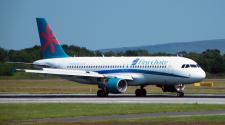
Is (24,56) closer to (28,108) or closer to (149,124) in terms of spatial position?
(28,108)

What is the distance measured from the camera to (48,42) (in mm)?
77188

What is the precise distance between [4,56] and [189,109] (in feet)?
389

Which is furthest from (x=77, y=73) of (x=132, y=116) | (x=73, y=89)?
(x=132, y=116)

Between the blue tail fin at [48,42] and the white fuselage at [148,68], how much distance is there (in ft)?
10.5

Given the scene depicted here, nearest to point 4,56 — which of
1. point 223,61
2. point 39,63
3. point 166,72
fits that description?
point 223,61

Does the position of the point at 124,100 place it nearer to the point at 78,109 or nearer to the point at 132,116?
the point at 78,109

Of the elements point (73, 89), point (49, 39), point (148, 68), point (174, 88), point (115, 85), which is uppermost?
point (49, 39)

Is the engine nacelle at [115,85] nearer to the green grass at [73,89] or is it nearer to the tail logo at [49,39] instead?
the tail logo at [49,39]

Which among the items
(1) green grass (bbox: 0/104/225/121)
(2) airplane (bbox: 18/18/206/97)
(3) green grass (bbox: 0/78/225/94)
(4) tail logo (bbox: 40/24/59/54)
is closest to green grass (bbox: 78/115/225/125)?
(1) green grass (bbox: 0/104/225/121)

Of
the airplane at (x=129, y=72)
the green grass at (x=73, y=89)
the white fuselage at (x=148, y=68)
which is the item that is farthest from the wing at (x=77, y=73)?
the green grass at (x=73, y=89)

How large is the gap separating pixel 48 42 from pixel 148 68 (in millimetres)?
13126

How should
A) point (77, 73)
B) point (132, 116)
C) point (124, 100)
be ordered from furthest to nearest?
point (77, 73)
point (124, 100)
point (132, 116)

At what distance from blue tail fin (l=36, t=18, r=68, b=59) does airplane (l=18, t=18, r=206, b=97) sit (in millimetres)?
1579

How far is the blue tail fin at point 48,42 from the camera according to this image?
76.8 metres
